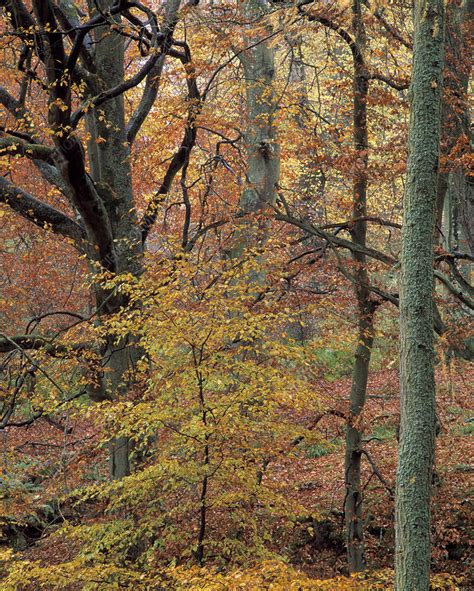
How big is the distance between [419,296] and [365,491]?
5.57m

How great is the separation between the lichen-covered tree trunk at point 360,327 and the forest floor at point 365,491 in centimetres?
19

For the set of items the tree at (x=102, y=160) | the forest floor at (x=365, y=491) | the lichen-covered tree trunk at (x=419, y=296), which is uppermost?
the tree at (x=102, y=160)

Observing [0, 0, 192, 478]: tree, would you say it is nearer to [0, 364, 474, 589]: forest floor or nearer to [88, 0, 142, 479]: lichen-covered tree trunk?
[88, 0, 142, 479]: lichen-covered tree trunk

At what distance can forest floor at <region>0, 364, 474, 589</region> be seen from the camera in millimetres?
7629

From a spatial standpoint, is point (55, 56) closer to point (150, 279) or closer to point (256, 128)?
point (150, 279)

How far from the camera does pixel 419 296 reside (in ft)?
13.8

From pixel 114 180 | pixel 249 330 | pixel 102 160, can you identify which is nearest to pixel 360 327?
pixel 249 330

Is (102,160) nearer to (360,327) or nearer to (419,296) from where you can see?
(360,327)

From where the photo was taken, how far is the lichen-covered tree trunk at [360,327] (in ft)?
22.8

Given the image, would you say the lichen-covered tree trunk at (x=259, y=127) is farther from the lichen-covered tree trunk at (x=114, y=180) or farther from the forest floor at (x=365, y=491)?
the forest floor at (x=365, y=491)

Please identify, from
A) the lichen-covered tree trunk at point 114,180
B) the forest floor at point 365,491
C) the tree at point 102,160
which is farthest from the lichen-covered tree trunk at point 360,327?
the lichen-covered tree trunk at point 114,180

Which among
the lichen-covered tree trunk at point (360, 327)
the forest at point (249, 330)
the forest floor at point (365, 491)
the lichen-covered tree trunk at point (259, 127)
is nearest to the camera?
the forest at point (249, 330)

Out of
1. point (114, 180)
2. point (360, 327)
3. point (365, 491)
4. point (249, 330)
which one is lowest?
point (365, 491)

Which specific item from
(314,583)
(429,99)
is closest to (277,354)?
(314,583)
